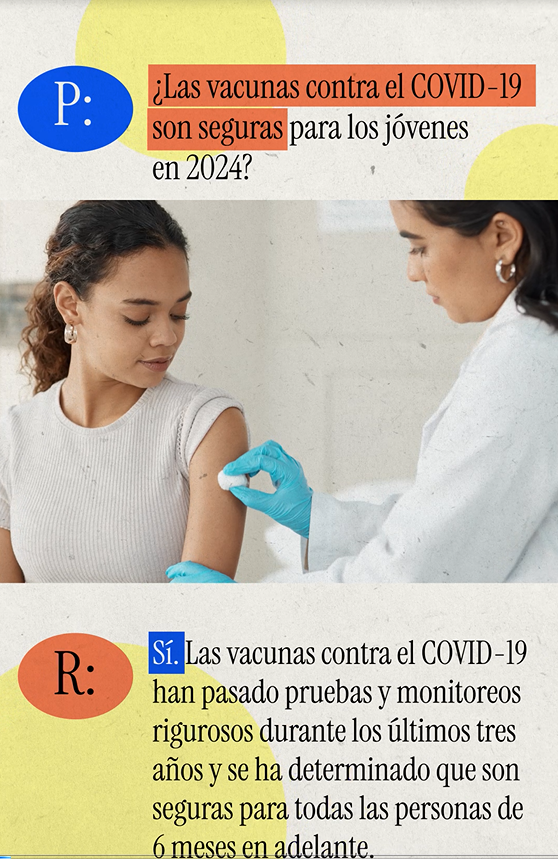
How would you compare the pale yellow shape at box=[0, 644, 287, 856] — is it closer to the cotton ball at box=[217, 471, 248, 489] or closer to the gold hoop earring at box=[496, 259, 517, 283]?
the cotton ball at box=[217, 471, 248, 489]

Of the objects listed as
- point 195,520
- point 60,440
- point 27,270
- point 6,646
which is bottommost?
point 6,646

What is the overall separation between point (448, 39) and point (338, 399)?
0.58 metres

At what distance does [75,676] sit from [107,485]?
305mm

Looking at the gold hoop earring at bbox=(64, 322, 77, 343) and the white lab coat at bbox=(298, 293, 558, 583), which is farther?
the gold hoop earring at bbox=(64, 322, 77, 343)

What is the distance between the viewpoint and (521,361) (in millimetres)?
1281

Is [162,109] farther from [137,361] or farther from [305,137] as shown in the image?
[137,361]

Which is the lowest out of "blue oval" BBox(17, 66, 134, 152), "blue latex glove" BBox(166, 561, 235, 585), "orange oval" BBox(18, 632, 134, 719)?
"orange oval" BBox(18, 632, 134, 719)

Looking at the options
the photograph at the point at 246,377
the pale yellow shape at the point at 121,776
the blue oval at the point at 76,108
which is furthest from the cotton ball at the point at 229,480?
the blue oval at the point at 76,108

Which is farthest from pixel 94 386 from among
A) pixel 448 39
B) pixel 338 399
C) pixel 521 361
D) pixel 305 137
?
pixel 448 39

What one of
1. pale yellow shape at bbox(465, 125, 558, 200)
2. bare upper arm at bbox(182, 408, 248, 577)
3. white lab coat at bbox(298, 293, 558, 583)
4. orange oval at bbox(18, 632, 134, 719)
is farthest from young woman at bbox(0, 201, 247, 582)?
pale yellow shape at bbox(465, 125, 558, 200)

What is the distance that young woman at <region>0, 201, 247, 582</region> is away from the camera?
1329 millimetres

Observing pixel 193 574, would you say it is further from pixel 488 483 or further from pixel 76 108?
pixel 76 108

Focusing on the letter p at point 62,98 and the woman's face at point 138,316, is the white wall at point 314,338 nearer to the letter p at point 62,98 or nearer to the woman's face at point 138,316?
the woman's face at point 138,316

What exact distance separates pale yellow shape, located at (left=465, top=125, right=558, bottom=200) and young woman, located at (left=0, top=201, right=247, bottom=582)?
1.57 feet
